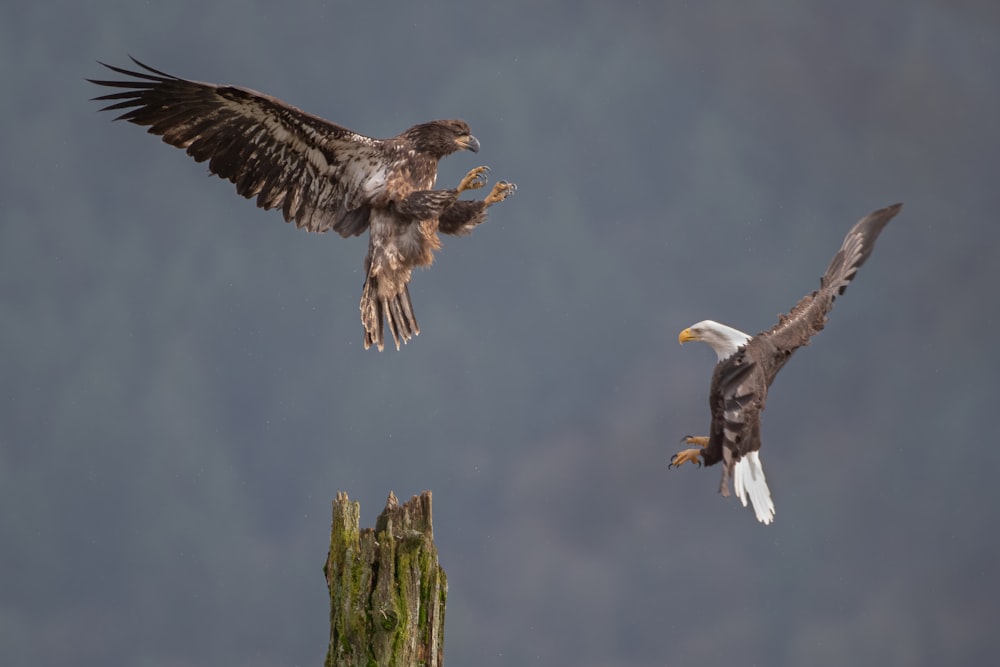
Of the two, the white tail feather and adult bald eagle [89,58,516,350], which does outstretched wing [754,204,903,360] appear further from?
adult bald eagle [89,58,516,350]

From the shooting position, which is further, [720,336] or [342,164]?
[342,164]

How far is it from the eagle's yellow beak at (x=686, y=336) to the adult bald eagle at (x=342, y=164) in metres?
1.59

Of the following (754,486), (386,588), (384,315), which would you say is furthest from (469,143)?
(386,588)

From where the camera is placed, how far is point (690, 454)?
7582 millimetres

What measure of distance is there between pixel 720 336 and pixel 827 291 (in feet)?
3.23

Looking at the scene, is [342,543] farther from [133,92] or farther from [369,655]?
[133,92]

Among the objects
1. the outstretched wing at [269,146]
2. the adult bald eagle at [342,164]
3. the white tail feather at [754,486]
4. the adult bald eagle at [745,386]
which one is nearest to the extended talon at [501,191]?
the adult bald eagle at [342,164]

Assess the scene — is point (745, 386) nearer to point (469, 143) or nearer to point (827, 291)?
point (827, 291)

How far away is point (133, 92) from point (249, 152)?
35.3 inches

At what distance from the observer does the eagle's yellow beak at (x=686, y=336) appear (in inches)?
322

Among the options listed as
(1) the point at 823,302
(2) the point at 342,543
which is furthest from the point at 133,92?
(1) the point at 823,302

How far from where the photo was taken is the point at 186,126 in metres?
8.73

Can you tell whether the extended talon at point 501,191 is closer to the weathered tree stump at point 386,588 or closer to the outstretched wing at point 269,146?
the outstretched wing at point 269,146

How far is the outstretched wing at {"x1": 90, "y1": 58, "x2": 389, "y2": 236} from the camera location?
858cm
